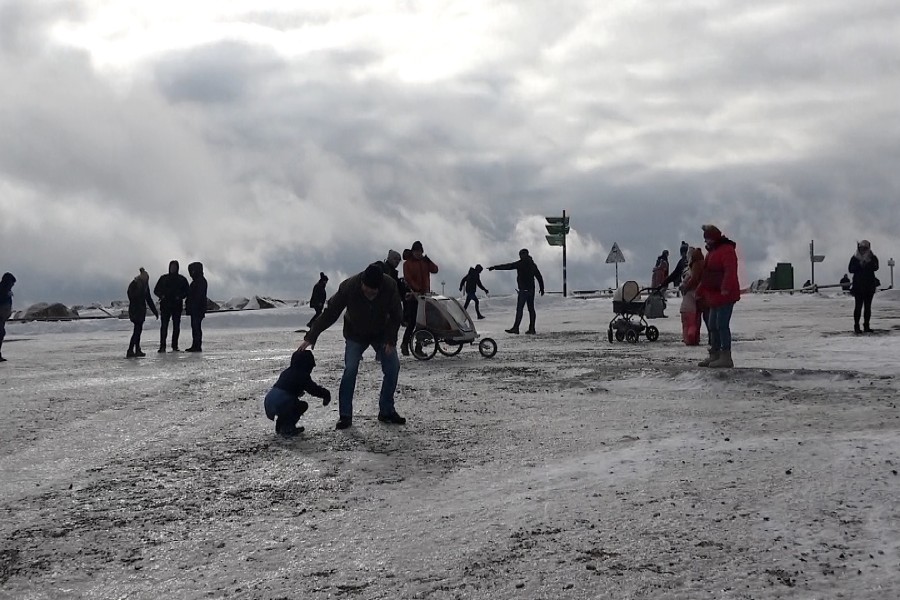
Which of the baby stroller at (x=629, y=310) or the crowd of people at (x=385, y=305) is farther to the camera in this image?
the baby stroller at (x=629, y=310)

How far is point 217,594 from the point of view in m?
4.17

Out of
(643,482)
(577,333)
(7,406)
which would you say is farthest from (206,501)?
(577,333)

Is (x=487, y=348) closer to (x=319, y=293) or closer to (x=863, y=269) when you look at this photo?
(x=863, y=269)

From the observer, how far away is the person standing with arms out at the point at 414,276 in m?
16.2

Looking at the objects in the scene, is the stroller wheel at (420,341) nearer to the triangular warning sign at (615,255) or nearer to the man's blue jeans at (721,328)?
the man's blue jeans at (721,328)

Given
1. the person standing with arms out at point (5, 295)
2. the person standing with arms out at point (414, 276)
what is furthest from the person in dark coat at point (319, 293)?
the person standing with arms out at point (414, 276)

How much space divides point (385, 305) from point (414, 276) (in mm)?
7623

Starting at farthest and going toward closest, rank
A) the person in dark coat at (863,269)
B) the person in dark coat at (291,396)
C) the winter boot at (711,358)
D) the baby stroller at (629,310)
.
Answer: the baby stroller at (629,310), the person in dark coat at (863,269), the winter boot at (711,358), the person in dark coat at (291,396)

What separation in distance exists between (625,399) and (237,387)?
518 cm

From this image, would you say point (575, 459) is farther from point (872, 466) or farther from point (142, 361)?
point (142, 361)

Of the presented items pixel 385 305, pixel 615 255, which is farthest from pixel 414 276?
pixel 615 255

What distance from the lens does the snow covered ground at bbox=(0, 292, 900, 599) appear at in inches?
170

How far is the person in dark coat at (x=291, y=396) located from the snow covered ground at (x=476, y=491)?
0.30 metres

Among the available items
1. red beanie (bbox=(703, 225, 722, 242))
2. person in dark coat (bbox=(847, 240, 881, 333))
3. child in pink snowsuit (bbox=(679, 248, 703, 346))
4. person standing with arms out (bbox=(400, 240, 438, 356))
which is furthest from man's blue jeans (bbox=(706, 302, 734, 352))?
person in dark coat (bbox=(847, 240, 881, 333))
